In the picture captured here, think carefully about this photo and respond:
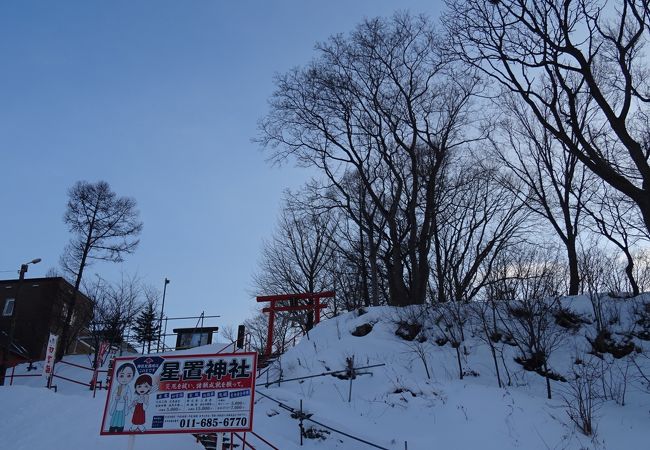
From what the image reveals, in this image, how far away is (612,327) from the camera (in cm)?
1363

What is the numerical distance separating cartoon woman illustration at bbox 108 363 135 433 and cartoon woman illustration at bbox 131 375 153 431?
16 centimetres

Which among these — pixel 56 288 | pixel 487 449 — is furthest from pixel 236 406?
pixel 56 288

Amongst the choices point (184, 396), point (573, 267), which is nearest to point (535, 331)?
point (573, 267)

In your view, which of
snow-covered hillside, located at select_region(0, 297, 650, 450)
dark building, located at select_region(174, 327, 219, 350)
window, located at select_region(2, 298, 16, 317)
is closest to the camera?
snow-covered hillside, located at select_region(0, 297, 650, 450)

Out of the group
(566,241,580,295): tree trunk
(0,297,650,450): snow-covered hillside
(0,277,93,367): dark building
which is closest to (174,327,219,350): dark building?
(0,277,93,367): dark building

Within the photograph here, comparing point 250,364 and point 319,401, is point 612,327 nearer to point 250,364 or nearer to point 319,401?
point 319,401

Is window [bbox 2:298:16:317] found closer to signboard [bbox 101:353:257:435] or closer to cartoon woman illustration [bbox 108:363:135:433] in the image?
cartoon woman illustration [bbox 108:363:135:433]

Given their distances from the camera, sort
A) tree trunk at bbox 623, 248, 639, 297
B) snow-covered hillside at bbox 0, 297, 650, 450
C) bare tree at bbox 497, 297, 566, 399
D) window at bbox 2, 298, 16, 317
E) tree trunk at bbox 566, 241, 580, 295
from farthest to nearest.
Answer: window at bbox 2, 298, 16, 317 → tree trunk at bbox 566, 241, 580, 295 → tree trunk at bbox 623, 248, 639, 297 → bare tree at bbox 497, 297, 566, 399 → snow-covered hillside at bbox 0, 297, 650, 450

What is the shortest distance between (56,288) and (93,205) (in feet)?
28.4

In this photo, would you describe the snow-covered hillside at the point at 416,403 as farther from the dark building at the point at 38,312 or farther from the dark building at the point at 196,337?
the dark building at the point at 38,312

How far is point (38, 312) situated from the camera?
3531cm

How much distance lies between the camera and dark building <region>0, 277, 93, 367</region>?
33.9m

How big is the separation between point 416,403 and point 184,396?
621cm

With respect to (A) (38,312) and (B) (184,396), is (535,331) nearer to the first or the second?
(B) (184,396)
